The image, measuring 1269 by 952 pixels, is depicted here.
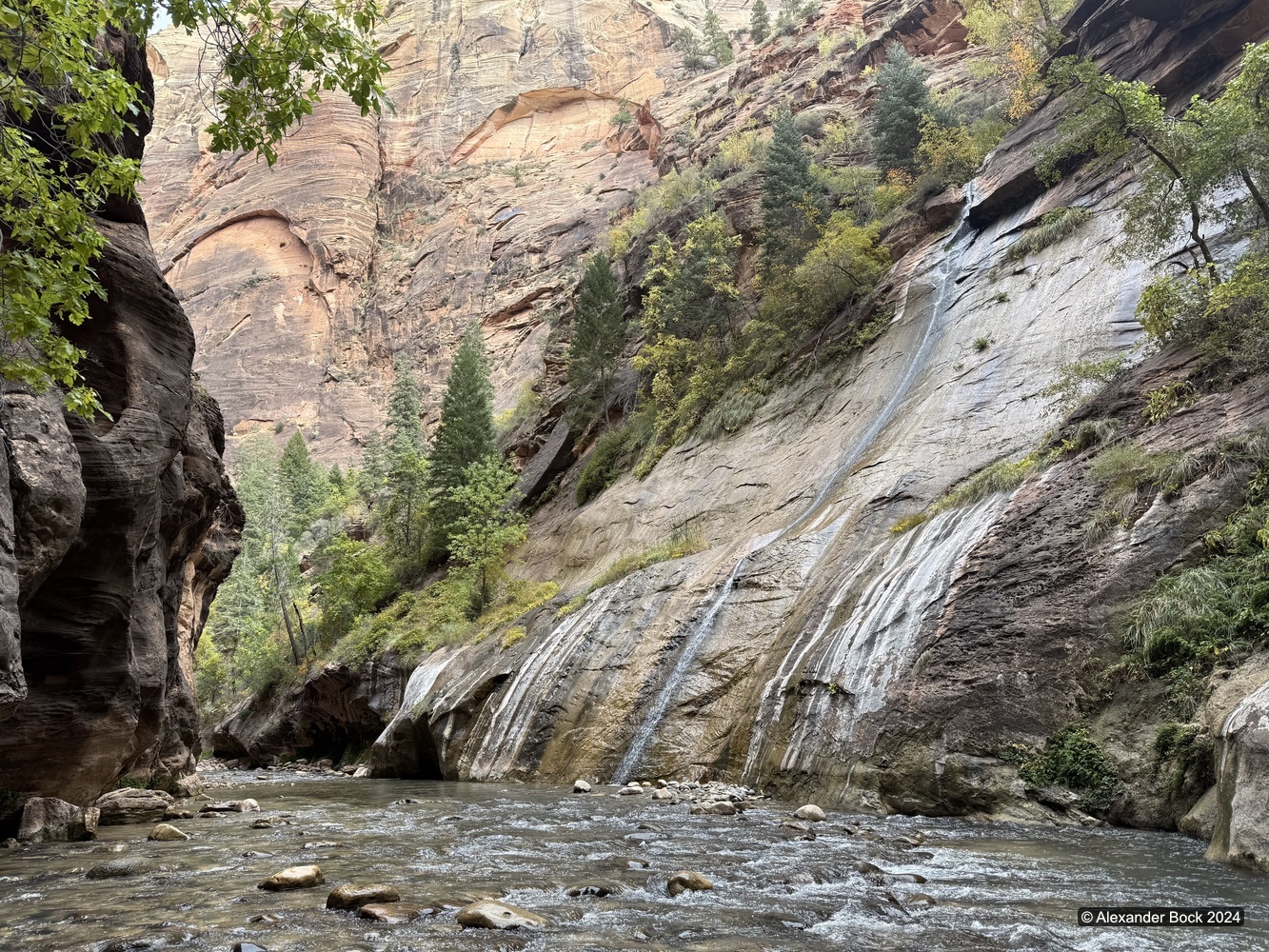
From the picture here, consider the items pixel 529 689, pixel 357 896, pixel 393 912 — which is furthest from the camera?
pixel 529 689

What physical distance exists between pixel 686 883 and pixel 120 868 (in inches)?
206

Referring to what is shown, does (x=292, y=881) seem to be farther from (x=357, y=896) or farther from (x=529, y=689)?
(x=529, y=689)

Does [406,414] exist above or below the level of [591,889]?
above

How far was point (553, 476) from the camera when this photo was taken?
125 feet

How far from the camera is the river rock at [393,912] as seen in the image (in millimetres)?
5402

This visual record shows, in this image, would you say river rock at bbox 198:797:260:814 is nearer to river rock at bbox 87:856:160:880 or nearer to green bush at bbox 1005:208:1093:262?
river rock at bbox 87:856:160:880

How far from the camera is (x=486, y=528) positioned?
30766 mm

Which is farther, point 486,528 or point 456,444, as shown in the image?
point 456,444

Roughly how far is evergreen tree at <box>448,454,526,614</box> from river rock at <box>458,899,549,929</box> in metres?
24.6

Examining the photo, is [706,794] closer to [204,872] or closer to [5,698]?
[204,872]

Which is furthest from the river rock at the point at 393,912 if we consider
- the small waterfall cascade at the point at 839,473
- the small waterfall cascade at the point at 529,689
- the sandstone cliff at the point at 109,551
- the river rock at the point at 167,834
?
the small waterfall cascade at the point at 529,689

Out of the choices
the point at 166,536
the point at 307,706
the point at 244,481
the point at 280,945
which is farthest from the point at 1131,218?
the point at 244,481

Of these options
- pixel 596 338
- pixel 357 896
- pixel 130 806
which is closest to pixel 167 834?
pixel 130 806

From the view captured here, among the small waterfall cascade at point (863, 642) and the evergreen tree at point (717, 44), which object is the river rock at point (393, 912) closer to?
the small waterfall cascade at point (863, 642)
